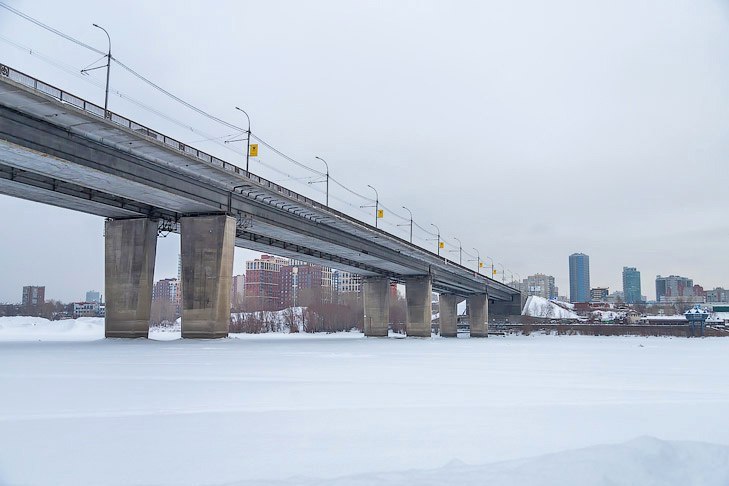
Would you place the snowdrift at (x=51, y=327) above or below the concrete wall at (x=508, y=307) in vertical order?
below

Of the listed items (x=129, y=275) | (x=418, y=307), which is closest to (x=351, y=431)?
(x=129, y=275)

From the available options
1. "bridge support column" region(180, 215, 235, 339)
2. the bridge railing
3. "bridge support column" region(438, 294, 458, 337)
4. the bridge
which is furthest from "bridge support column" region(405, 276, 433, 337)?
"bridge support column" region(180, 215, 235, 339)

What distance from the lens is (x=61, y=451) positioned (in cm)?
853

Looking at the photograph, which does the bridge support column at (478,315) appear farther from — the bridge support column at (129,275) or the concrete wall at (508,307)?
the bridge support column at (129,275)

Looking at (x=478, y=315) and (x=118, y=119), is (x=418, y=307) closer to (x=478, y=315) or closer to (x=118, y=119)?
(x=478, y=315)

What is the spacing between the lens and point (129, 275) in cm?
4503

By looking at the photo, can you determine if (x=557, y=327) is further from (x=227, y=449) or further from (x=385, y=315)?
(x=227, y=449)

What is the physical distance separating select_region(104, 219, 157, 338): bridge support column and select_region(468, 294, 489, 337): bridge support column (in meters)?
84.0

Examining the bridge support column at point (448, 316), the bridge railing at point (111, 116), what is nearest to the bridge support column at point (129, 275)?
the bridge railing at point (111, 116)

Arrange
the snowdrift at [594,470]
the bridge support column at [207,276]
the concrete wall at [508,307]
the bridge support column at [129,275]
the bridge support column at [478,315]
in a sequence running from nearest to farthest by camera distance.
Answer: the snowdrift at [594,470], the bridge support column at [207,276], the bridge support column at [129,275], the bridge support column at [478,315], the concrete wall at [508,307]

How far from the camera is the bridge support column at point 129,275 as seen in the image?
146 feet

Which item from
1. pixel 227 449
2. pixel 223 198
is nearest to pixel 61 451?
pixel 227 449

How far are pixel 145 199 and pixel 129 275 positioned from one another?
7008mm

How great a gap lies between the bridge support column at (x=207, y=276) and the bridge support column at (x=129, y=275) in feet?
10.9
